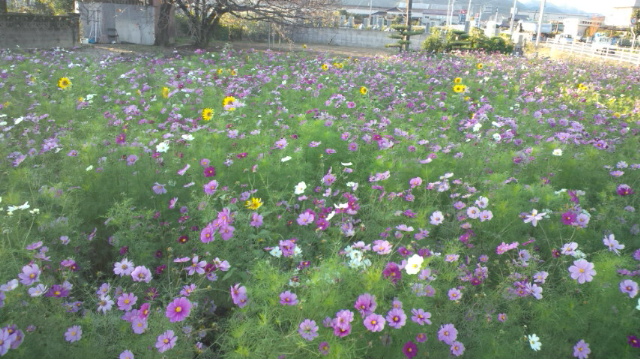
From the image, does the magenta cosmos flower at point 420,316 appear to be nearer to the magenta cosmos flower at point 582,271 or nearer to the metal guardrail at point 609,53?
the magenta cosmos flower at point 582,271

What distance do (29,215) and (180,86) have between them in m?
3.54

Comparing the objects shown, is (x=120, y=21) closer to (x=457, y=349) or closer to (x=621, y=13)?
(x=457, y=349)

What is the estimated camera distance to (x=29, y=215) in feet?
7.86

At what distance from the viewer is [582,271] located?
1.81 m

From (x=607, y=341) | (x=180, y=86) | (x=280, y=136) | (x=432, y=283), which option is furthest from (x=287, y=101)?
(x=607, y=341)

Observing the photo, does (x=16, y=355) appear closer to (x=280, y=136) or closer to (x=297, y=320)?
(x=297, y=320)

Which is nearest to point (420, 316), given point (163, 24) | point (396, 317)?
point (396, 317)

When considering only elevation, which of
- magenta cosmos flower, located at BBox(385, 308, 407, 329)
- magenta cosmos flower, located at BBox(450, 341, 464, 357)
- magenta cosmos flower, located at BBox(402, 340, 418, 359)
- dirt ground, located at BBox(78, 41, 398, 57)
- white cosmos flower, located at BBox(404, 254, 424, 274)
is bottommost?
magenta cosmos flower, located at BBox(450, 341, 464, 357)

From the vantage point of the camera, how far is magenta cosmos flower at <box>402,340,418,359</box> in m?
1.51

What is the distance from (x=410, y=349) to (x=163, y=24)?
1725cm

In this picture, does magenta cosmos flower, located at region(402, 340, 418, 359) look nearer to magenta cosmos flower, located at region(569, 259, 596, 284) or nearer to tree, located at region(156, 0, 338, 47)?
magenta cosmos flower, located at region(569, 259, 596, 284)

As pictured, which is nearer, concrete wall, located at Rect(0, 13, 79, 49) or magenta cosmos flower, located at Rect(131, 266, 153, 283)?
magenta cosmos flower, located at Rect(131, 266, 153, 283)

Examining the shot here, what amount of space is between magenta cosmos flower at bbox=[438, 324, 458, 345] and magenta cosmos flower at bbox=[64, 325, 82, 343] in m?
1.32

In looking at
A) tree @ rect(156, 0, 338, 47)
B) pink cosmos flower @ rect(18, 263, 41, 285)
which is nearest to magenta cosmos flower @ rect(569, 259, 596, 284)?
pink cosmos flower @ rect(18, 263, 41, 285)
